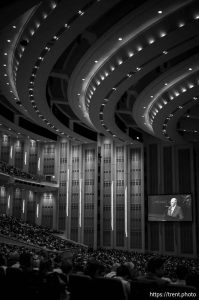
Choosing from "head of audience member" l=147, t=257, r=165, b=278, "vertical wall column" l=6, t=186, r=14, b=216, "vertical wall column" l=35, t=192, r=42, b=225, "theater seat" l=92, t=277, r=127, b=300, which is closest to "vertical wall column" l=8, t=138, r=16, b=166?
"vertical wall column" l=6, t=186, r=14, b=216

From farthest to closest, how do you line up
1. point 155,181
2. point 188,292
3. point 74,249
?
point 155,181
point 74,249
point 188,292

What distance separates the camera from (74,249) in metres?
32.3

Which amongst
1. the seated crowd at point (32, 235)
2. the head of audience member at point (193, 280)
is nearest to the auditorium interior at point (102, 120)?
the seated crowd at point (32, 235)

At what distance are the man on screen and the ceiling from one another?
6664 millimetres

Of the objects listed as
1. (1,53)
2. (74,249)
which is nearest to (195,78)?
(1,53)

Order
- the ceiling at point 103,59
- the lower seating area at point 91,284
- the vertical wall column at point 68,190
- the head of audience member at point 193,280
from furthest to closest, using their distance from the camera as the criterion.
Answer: the vertical wall column at point 68,190
the ceiling at point 103,59
the head of audience member at point 193,280
the lower seating area at point 91,284

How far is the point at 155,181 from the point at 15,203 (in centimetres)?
1374

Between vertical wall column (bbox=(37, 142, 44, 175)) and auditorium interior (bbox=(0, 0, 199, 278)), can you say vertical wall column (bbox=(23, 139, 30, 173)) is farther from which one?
vertical wall column (bbox=(37, 142, 44, 175))

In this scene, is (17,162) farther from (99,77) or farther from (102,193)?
(99,77)

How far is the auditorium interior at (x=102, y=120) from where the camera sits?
56.1ft

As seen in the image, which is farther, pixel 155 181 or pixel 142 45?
pixel 155 181

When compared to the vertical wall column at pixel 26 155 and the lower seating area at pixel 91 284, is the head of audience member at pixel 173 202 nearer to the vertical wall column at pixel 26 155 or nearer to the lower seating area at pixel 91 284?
the vertical wall column at pixel 26 155

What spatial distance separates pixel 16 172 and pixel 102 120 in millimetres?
10612

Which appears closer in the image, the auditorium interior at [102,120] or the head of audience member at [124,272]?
the head of audience member at [124,272]
